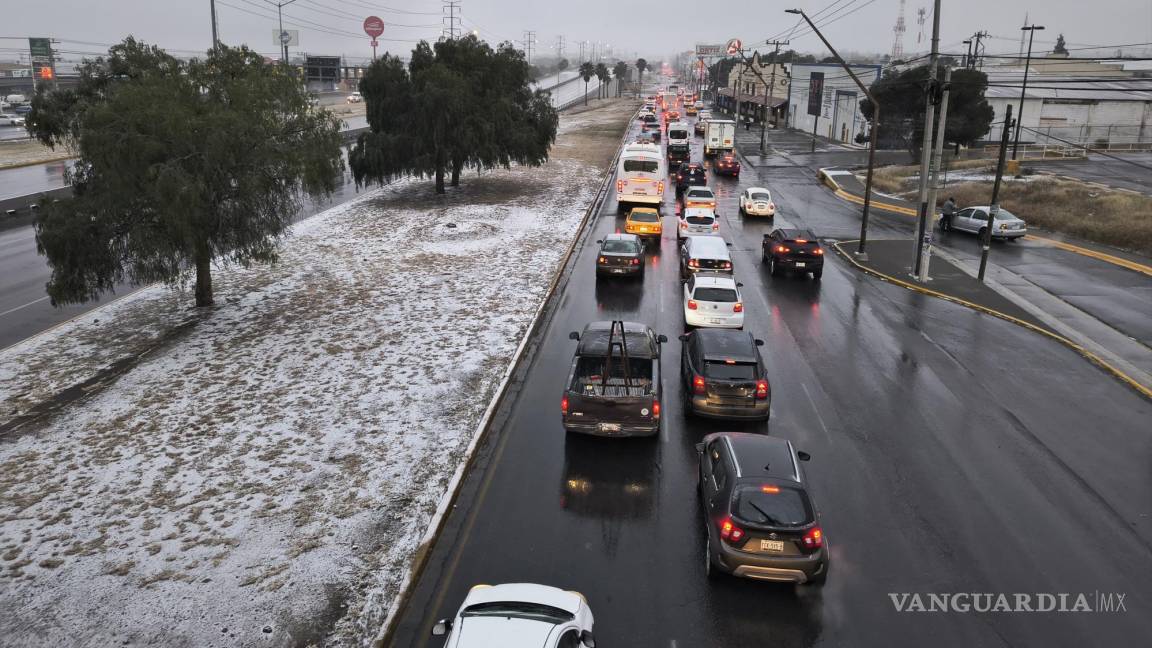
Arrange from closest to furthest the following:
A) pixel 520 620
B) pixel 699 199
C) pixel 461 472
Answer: pixel 520 620, pixel 461 472, pixel 699 199

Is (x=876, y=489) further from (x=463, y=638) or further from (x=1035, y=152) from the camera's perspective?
(x=1035, y=152)

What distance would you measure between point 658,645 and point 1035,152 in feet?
224

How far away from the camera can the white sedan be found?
24.8 ft

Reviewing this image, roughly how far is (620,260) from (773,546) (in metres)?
16.4

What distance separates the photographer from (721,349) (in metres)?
14.7

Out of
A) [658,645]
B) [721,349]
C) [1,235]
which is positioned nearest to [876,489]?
[721,349]

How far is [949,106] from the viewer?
60.2 meters

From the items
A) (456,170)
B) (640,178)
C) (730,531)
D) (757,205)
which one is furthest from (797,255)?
(456,170)

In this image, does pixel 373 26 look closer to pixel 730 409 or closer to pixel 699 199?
pixel 699 199

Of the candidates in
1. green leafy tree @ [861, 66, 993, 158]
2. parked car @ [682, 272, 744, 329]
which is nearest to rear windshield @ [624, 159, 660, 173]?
parked car @ [682, 272, 744, 329]

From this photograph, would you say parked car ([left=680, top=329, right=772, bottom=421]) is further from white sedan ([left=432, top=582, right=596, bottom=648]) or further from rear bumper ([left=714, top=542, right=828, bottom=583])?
white sedan ([left=432, top=582, right=596, bottom=648])

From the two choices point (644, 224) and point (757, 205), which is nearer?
point (644, 224)

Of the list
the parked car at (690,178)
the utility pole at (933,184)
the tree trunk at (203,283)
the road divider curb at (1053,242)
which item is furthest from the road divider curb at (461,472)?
the parked car at (690,178)

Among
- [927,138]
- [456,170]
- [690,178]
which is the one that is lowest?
[690,178]
